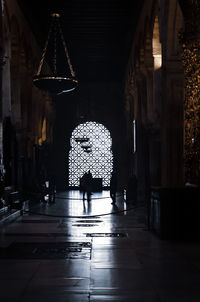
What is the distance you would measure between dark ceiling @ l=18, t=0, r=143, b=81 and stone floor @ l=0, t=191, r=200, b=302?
294 inches

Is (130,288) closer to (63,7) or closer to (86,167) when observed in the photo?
(63,7)

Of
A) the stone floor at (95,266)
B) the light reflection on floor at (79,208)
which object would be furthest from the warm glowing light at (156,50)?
the stone floor at (95,266)

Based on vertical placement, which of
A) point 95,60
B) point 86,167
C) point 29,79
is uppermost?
point 95,60

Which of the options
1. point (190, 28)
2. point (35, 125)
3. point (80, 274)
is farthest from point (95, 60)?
point (80, 274)

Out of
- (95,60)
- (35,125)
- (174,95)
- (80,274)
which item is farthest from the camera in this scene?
(95,60)

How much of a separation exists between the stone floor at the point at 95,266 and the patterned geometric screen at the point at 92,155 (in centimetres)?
1695

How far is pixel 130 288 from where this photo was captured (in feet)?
13.7

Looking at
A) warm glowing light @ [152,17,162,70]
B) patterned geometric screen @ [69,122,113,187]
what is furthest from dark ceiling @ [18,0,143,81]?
patterned geometric screen @ [69,122,113,187]

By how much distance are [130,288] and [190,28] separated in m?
3.91

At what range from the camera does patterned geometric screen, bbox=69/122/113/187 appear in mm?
25750

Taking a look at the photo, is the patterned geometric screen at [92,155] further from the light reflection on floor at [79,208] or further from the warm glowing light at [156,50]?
the warm glowing light at [156,50]

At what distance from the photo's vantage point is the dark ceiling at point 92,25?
44.2ft

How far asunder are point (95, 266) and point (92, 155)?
21.0m

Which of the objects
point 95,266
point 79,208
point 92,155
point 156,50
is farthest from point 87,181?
point 95,266
